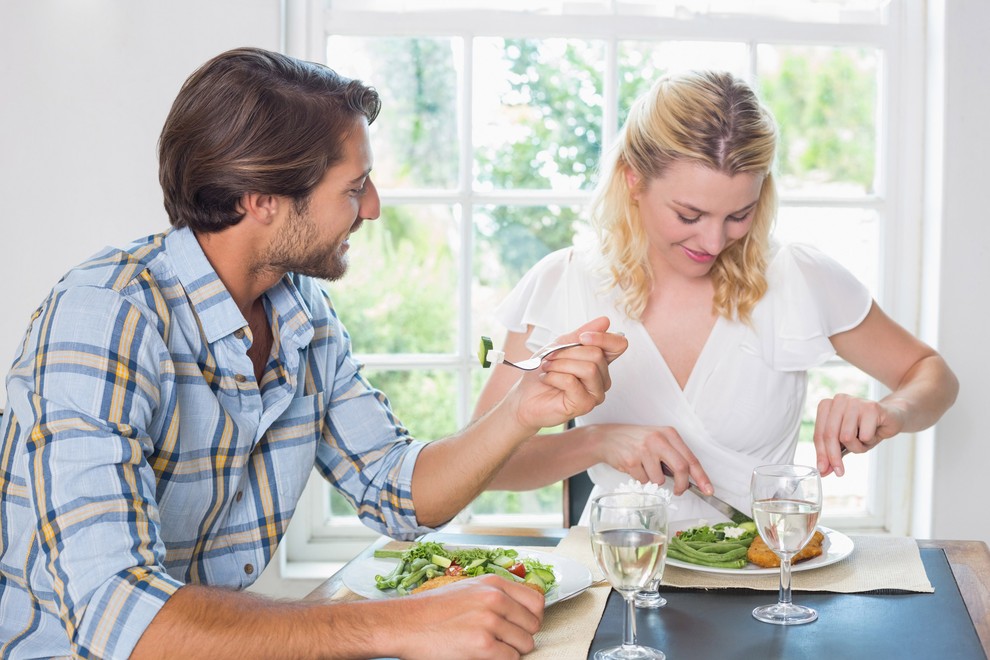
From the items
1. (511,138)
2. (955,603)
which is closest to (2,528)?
(955,603)

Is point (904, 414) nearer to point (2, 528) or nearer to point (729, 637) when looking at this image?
point (729, 637)

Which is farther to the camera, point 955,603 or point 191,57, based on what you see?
point 191,57

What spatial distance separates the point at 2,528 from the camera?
1337 mm

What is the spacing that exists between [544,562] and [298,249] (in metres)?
0.60

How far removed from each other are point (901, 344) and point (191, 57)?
1.74 metres

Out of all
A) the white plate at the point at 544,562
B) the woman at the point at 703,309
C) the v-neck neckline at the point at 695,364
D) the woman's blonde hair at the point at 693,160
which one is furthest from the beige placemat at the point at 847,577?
the woman's blonde hair at the point at 693,160

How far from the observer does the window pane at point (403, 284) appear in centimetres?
265

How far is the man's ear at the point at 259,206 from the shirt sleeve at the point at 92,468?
284mm

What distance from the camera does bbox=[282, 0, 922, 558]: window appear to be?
8.48ft

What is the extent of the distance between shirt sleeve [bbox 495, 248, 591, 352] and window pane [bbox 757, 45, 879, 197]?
85 centimetres

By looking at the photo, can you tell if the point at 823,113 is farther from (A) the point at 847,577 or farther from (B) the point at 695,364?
(A) the point at 847,577

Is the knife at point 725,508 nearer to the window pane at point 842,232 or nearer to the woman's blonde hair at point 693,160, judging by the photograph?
the woman's blonde hair at point 693,160

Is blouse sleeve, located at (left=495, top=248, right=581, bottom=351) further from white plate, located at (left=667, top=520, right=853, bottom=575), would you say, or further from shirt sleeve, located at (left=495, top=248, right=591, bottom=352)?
white plate, located at (left=667, top=520, right=853, bottom=575)

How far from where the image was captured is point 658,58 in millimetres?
2623
